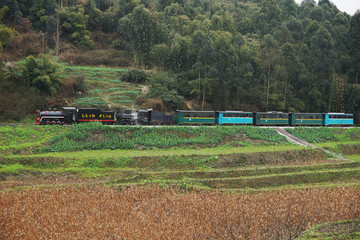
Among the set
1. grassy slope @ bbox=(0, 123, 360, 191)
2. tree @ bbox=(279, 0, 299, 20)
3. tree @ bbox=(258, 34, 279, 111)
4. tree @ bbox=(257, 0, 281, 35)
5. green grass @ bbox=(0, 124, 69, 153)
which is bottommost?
grassy slope @ bbox=(0, 123, 360, 191)

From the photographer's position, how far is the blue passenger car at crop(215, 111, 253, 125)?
133ft

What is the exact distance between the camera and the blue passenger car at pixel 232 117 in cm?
4062

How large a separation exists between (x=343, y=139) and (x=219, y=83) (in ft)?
57.9

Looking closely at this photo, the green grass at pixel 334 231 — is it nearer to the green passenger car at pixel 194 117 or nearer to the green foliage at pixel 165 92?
the green passenger car at pixel 194 117

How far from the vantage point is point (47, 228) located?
15211 mm

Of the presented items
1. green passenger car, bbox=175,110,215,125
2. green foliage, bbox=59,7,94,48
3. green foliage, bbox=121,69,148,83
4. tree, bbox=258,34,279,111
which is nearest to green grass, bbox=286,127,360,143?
tree, bbox=258,34,279,111

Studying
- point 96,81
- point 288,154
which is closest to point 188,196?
point 288,154

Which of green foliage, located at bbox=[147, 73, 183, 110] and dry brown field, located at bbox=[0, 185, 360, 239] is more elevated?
green foliage, located at bbox=[147, 73, 183, 110]

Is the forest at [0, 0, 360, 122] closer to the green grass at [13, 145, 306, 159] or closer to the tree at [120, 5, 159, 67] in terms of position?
the tree at [120, 5, 159, 67]

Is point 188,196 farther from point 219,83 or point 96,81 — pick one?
point 96,81

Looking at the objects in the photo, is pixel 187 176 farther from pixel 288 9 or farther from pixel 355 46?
pixel 288 9

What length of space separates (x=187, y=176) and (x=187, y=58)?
89.1 ft

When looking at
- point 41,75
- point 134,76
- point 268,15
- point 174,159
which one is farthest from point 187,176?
point 268,15

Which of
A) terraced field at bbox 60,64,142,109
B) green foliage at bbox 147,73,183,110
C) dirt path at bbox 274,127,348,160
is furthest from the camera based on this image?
green foliage at bbox 147,73,183,110
